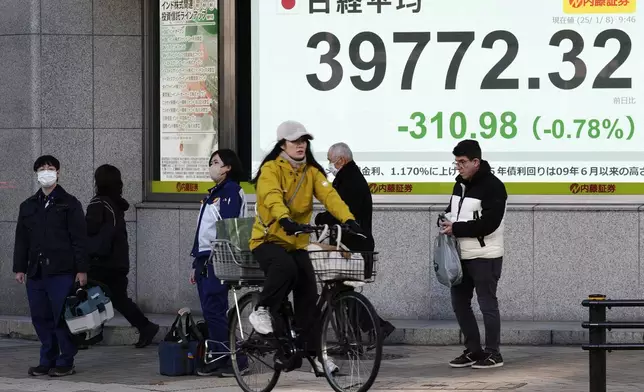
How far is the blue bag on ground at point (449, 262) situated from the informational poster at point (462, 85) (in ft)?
8.50

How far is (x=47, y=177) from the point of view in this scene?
10.1 metres

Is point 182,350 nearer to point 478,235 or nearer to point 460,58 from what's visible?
point 478,235

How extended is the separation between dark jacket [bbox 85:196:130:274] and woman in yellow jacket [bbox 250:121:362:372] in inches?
147

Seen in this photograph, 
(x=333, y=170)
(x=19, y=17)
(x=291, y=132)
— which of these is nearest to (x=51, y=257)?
(x=291, y=132)

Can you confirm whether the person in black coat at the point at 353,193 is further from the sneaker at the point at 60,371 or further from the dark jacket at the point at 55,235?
the sneaker at the point at 60,371

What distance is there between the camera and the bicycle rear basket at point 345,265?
8.31m

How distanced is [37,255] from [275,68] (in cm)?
389

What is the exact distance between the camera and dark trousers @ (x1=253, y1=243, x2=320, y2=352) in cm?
846

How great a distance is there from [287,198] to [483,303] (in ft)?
7.90

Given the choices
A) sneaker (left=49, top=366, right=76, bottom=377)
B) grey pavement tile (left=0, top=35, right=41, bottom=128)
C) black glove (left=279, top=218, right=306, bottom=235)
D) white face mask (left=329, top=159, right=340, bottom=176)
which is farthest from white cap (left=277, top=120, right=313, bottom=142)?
grey pavement tile (left=0, top=35, right=41, bottom=128)

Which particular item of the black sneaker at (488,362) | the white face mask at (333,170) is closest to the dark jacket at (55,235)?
the white face mask at (333,170)

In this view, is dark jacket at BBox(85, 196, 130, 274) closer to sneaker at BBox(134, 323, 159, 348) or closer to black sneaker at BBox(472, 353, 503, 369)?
sneaker at BBox(134, 323, 159, 348)

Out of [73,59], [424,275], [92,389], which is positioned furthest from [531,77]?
[92,389]

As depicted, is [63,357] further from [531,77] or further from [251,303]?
[531,77]
